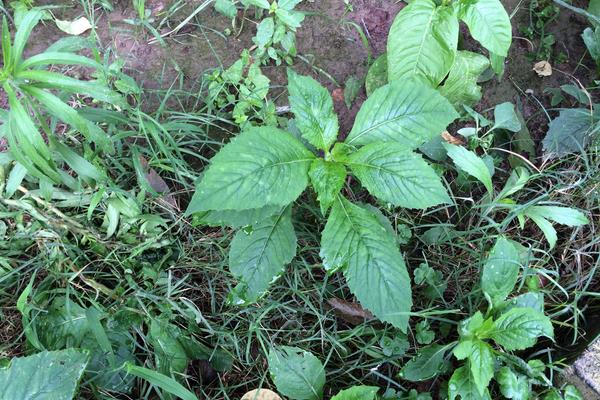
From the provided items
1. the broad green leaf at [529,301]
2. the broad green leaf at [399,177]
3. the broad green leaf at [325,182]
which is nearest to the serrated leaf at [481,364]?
the broad green leaf at [529,301]

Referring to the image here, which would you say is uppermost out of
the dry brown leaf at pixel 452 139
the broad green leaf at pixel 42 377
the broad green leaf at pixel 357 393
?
the dry brown leaf at pixel 452 139

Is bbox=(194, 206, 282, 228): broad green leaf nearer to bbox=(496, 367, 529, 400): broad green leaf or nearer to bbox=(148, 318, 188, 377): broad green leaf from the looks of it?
bbox=(148, 318, 188, 377): broad green leaf

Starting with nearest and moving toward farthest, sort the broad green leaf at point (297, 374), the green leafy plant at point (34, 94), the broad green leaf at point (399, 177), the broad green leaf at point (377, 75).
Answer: the green leafy plant at point (34, 94)
the broad green leaf at point (399, 177)
the broad green leaf at point (297, 374)
the broad green leaf at point (377, 75)

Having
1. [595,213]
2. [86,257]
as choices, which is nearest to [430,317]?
[595,213]

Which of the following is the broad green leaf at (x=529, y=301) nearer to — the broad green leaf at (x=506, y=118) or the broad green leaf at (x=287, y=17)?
the broad green leaf at (x=506, y=118)

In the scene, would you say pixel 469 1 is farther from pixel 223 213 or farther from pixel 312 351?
pixel 312 351

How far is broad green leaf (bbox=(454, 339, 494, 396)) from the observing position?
179 cm

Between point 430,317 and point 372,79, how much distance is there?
1066 mm

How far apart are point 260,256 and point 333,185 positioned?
1.28 ft

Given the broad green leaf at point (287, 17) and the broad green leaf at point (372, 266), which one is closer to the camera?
the broad green leaf at point (372, 266)

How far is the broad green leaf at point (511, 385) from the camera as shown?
1869 mm

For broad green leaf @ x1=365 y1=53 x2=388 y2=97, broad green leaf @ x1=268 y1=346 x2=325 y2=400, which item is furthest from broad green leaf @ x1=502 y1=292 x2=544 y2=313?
broad green leaf @ x1=365 y1=53 x2=388 y2=97

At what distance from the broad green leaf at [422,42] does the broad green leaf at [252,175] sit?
25.7 inches

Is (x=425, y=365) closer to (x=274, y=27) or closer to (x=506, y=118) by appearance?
(x=506, y=118)
